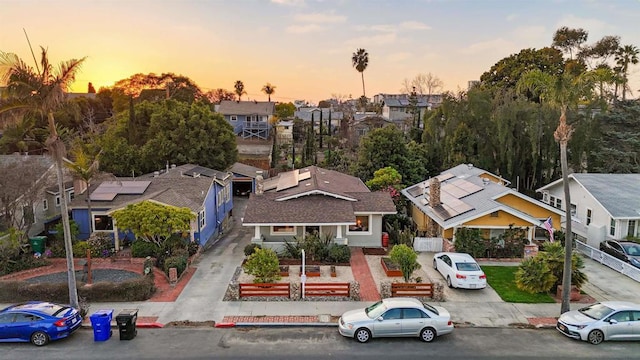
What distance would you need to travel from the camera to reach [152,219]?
77.3ft

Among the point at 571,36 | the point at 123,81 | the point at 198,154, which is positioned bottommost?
the point at 198,154

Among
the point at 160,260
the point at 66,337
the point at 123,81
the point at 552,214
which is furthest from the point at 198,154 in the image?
the point at 123,81

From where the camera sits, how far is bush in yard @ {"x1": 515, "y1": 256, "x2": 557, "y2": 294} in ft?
67.2

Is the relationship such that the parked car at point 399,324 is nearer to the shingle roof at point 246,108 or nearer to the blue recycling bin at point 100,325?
the blue recycling bin at point 100,325

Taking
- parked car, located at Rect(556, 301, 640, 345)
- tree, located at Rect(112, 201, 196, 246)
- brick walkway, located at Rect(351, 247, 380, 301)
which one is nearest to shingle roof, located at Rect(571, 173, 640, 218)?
parked car, located at Rect(556, 301, 640, 345)

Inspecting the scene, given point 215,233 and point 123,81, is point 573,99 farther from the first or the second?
point 123,81

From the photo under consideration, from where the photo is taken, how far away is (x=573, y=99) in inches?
693

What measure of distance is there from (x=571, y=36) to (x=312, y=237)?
59636 mm

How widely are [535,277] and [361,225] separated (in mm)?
10660

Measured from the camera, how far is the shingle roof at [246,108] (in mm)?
67438

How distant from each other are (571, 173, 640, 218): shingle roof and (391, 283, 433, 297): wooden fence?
15660 millimetres

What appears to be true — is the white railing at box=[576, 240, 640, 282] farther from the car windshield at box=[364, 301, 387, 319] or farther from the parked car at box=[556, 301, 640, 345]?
the car windshield at box=[364, 301, 387, 319]

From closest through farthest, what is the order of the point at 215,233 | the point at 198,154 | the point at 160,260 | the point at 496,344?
1. the point at 496,344
2. the point at 160,260
3. the point at 215,233
4. the point at 198,154

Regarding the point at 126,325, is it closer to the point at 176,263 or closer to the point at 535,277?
the point at 176,263
